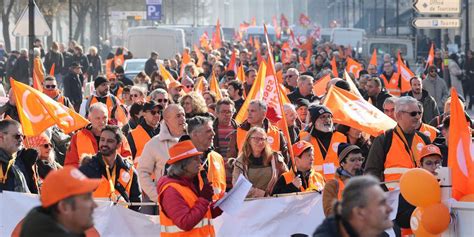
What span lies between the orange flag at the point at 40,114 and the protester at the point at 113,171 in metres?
1.95

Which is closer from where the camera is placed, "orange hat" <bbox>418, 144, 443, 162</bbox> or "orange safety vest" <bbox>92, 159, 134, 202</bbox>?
"orange hat" <bbox>418, 144, 443, 162</bbox>

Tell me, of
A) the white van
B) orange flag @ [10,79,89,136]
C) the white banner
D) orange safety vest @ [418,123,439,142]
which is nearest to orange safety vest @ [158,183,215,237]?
the white banner

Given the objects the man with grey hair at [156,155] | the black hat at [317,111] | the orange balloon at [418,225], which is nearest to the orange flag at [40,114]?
the man with grey hair at [156,155]

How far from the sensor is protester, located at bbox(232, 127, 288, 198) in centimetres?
1030

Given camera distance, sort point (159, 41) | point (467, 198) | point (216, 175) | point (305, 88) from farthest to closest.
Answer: point (159, 41) < point (305, 88) < point (216, 175) < point (467, 198)

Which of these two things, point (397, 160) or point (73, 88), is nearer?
point (397, 160)

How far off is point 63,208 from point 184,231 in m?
2.50

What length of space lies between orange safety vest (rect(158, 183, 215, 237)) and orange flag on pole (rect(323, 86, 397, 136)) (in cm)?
358

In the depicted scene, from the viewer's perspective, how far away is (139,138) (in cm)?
1209

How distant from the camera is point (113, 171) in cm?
1006

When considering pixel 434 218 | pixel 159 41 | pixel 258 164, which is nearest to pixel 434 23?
pixel 258 164

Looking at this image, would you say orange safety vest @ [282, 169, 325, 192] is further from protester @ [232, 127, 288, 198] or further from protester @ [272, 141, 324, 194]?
protester @ [232, 127, 288, 198]

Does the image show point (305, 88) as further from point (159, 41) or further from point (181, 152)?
point (159, 41)

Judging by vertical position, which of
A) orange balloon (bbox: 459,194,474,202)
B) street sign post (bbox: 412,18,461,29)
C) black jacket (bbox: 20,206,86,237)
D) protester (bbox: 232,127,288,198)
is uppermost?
street sign post (bbox: 412,18,461,29)
